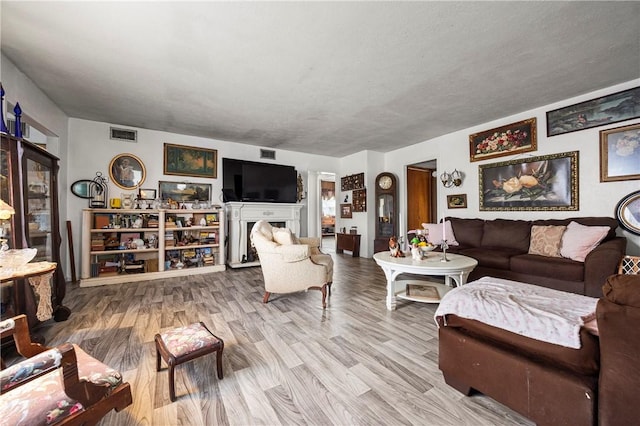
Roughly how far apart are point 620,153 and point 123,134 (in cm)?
722

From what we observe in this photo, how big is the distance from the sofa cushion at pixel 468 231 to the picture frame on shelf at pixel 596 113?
5.24 feet

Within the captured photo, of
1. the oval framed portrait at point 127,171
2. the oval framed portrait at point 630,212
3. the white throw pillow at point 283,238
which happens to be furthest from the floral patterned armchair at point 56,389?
the oval framed portrait at point 630,212

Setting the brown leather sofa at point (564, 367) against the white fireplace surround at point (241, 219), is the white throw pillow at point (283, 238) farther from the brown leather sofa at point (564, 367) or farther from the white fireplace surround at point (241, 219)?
the white fireplace surround at point (241, 219)

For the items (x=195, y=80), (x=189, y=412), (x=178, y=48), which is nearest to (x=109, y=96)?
(x=195, y=80)

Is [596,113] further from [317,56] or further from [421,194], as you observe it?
[317,56]

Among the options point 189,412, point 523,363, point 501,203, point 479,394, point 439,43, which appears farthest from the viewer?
point 501,203

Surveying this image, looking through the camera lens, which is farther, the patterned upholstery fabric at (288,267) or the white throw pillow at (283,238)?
the white throw pillow at (283,238)

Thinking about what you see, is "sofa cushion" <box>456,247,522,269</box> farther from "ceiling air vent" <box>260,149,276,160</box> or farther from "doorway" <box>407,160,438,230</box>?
"ceiling air vent" <box>260,149,276,160</box>

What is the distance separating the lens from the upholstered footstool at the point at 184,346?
1.36 meters

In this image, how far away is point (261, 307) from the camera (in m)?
2.75

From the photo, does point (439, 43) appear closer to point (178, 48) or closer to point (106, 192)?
point (178, 48)

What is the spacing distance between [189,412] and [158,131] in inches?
185

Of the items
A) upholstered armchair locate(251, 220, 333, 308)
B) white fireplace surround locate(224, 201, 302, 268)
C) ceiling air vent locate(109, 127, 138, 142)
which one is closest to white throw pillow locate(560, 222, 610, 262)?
upholstered armchair locate(251, 220, 333, 308)

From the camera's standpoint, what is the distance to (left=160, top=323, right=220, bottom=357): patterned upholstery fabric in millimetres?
1427
